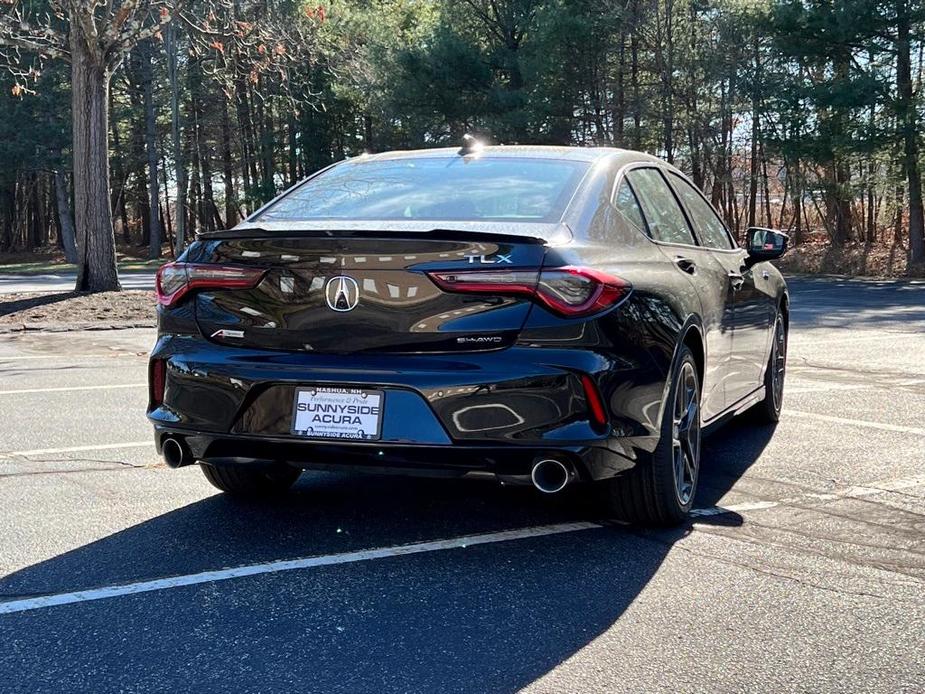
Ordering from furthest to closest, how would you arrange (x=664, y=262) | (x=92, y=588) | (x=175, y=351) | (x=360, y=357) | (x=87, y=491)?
1. (x=87, y=491)
2. (x=664, y=262)
3. (x=175, y=351)
4. (x=360, y=357)
5. (x=92, y=588)

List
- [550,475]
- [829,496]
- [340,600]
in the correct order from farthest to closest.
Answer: [829,496], [550,475], [340,600]

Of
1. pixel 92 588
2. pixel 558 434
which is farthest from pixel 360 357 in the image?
pixel 92 588

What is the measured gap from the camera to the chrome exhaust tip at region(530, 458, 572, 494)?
164 inches

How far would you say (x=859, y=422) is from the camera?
7223mm

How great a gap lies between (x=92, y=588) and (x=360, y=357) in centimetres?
124

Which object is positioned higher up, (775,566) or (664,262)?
(664,262)

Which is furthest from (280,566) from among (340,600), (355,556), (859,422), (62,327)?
(62,327)

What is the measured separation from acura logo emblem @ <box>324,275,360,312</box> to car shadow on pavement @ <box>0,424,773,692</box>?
97 centimetres

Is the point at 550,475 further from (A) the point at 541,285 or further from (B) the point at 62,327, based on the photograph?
(B) the point at 62,327

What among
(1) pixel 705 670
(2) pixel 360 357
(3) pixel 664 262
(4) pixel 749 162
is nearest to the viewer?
(1) pixel 705 670

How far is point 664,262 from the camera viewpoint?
499 centimetres

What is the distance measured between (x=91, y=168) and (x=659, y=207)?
547 inches

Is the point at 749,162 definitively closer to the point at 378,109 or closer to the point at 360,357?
the point at 378,109

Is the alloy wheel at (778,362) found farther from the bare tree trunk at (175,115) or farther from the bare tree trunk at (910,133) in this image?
the bare tree trunk at (175,115)
